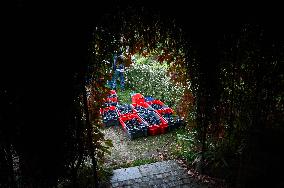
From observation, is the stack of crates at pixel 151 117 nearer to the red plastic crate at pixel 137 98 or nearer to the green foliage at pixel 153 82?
the red plastic crate at pixel 137 98

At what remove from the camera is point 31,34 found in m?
3.16

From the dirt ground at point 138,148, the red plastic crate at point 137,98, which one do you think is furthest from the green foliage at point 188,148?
the red plastic crate at point 137,98

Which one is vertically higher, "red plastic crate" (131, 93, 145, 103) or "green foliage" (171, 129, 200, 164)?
"red plastic crate" (131, 93, 145, 103)

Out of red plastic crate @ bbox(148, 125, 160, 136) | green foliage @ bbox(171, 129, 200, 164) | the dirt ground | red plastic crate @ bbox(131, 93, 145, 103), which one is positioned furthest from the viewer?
red plastic crate @ bbox(131, 93, 145, 103)

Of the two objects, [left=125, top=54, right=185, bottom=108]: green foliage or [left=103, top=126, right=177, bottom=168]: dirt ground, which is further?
[left=125, top=54, right=185, bottom=108]: green foliage

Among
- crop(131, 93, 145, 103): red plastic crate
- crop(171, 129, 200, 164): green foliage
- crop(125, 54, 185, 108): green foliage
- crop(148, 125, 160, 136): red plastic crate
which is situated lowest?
crop(171, 129, 200, 164): green foliage

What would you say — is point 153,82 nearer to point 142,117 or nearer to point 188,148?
point 142,117

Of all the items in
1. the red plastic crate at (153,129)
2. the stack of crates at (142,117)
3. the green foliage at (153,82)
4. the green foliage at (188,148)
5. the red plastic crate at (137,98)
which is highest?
the green foliage at (153,82)

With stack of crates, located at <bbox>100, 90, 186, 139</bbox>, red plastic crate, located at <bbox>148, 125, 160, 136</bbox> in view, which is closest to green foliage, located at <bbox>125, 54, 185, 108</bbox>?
stack of crates, located at <bbox>100, 90, 186, 139</bbox>

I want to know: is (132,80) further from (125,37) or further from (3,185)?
(3,185)

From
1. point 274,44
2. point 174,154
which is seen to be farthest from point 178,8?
point 174,154

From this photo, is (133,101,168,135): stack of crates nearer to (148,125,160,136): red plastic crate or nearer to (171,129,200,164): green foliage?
(148,125,160,136): red plastic crate

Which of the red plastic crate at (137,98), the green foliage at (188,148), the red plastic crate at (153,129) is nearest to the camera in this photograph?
the green foliage at (188,148)

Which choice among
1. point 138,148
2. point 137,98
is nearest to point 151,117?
point 138,148
